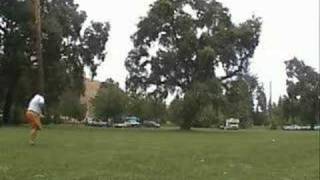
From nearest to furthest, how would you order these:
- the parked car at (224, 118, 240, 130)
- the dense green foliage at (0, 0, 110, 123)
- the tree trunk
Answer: the dense green foliage at (0, 0, 110, 123) → the tree trunk → the parked car at (224, 118, 240, 130)

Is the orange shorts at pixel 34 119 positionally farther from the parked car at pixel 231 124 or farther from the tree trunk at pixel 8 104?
the parked car at pixel 231 124

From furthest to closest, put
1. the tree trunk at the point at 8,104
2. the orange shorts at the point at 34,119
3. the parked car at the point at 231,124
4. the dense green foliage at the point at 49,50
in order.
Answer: the parked car at the point at 231,124 → the tree trunk at the point at 8,104 → the dense green foliage at the point at 49,50 → the orange shorts at the point at 34,119

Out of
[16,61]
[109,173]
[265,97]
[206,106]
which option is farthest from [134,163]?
[265,97]

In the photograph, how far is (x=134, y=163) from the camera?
16000mm

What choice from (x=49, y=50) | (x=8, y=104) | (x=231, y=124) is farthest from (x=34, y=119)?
(x=231, y=124)

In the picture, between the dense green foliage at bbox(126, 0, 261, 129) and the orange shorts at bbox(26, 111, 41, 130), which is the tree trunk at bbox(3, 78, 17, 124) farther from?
the orange shorts at bbox(26, 111, 41, 130)

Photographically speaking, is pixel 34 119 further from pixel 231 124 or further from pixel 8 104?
pixel 231 124

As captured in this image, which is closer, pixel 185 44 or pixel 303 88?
pixel 185 44

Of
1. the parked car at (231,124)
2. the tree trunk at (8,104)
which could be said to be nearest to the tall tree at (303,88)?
the parked car at (231,124)

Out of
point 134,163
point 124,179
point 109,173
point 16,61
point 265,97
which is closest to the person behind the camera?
point 124,179

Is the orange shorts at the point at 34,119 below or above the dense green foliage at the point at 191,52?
below

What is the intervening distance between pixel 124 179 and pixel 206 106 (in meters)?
53.9

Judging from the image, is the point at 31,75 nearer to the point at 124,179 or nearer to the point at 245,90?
the point at 245,90

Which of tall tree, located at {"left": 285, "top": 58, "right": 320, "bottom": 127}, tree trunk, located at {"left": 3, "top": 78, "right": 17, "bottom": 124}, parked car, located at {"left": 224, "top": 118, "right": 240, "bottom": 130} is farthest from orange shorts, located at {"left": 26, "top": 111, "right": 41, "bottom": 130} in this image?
tall tree, located at {"left": 285, "top": 58, "right": 320, "bottom": 127}
